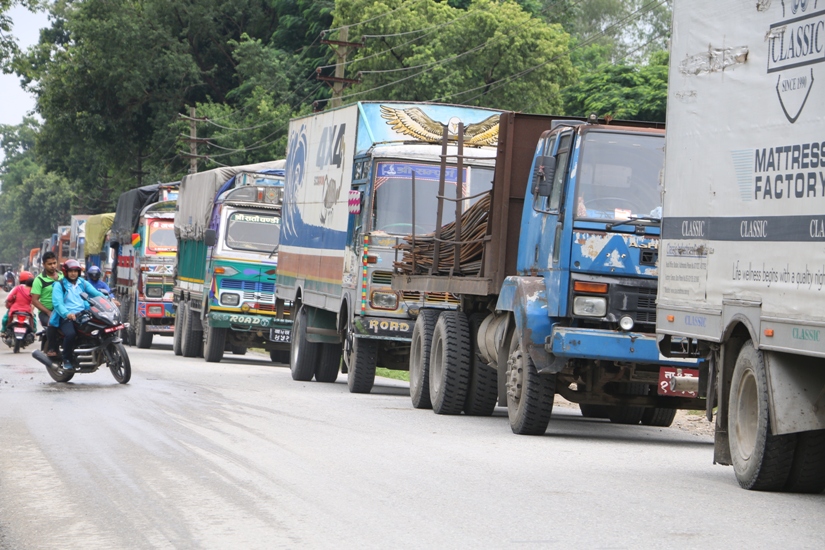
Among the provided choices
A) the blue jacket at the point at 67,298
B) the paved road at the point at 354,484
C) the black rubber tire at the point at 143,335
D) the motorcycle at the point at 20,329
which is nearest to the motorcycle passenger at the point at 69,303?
the blue jacket at the point at 67,298

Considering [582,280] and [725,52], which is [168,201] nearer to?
[582,280]

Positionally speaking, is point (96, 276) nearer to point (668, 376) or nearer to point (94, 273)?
point (94, 273)

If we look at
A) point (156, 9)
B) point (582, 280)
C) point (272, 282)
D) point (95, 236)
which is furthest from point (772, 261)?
point (156, 9)

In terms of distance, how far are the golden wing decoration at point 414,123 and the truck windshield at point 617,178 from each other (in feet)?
20.3

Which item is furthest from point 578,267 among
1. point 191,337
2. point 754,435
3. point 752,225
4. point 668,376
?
point 191,337

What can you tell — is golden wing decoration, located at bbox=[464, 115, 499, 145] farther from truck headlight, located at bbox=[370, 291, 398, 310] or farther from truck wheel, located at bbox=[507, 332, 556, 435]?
truck wheel, located at bbox=[507, 332, 556, 435]

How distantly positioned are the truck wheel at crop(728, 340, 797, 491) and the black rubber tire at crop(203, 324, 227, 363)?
58.7 ft

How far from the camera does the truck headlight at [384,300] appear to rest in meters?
17.9

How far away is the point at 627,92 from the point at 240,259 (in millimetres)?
18038

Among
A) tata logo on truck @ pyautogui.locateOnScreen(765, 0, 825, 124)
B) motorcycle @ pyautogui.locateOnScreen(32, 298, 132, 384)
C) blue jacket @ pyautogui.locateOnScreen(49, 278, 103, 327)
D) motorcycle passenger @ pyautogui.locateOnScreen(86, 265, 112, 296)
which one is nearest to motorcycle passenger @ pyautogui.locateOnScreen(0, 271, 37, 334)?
motorcycle passenger @ pyautogui.locateOnScreen(86, 265, 112, 296)

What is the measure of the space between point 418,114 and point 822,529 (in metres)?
11.8

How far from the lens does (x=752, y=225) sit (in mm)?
8938

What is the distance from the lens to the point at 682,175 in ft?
33.5

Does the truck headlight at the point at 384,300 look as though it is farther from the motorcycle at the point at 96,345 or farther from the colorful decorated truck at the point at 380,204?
the motorcycle at the point at 96,345
